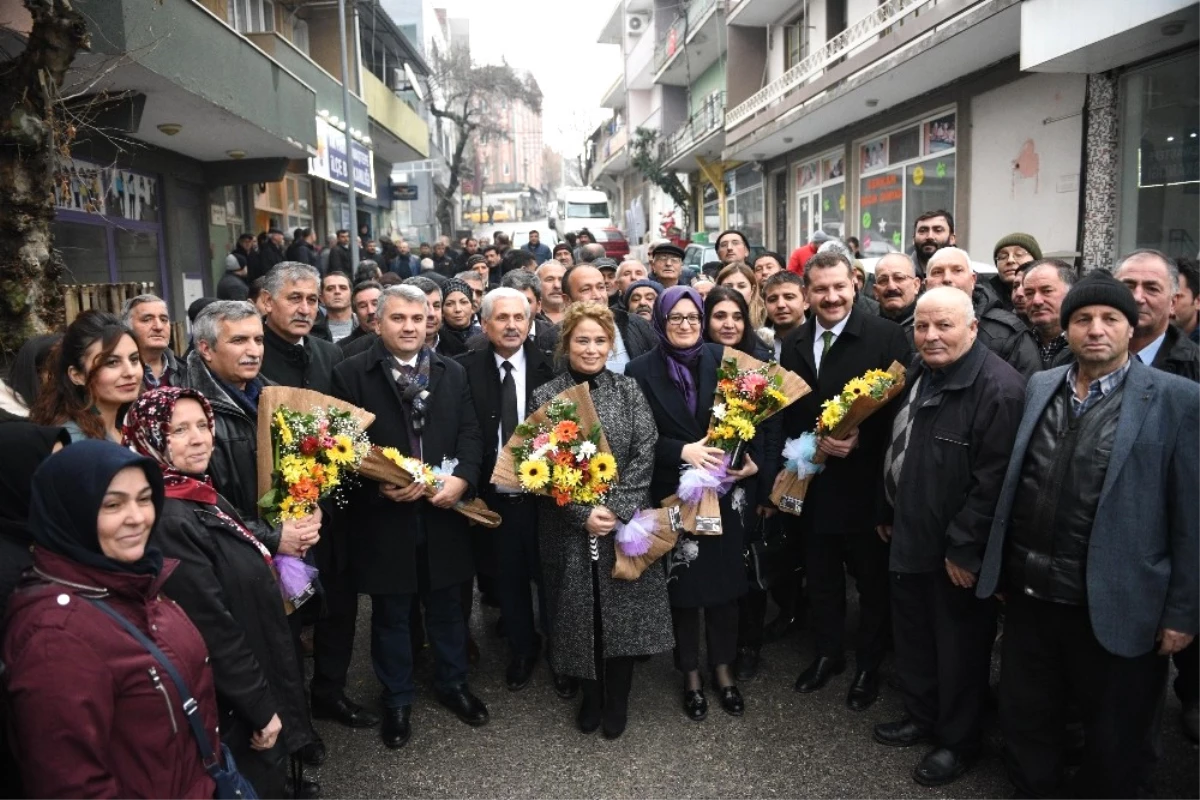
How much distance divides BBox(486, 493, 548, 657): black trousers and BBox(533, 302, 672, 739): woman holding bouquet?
581 mm

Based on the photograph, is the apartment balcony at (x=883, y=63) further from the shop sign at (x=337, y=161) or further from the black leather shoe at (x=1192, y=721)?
the shop sign at (x=337, y=161)

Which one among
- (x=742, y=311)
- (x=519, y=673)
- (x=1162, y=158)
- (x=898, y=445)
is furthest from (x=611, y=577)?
(x=1162, y=158)

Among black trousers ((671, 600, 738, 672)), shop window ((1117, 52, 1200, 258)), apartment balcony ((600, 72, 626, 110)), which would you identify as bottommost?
black trousers ((671, 600, 738, 672))

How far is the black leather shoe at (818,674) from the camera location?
4.64 metres

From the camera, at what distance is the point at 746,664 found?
16.0 ft

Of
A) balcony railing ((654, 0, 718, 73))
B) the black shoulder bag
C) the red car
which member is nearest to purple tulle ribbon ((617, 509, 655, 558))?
the black shoulder bag

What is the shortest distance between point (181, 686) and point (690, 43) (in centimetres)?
2985

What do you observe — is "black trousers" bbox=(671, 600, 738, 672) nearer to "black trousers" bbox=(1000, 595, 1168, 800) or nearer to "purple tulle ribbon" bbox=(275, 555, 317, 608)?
"black trousers" bbox=(1000, 595, 1168, 800)

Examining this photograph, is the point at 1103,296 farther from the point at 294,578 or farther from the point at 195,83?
the point at 195,83

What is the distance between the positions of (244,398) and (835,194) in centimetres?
1800

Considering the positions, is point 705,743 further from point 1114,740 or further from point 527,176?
point 527,176

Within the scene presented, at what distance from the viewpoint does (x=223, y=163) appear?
14344 mm

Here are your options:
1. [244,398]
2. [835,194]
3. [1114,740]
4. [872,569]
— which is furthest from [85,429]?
[835,194]

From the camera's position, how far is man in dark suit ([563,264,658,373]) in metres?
5.43
